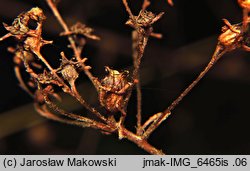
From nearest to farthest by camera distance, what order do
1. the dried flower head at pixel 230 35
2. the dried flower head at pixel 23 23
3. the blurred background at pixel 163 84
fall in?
the dried flower head at pixel 230 35
the dried flower head at pixel 23 23
the blurred background at pixel 163 84

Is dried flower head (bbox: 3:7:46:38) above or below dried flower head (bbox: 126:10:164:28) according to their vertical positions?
above

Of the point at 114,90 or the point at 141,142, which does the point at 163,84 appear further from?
the point at 114,90

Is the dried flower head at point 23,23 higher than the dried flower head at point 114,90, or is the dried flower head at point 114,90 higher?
the dried flower head at point 23,23

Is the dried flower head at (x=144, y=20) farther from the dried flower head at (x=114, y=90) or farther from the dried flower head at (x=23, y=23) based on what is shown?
the dried flower head at (x=23, y=23)

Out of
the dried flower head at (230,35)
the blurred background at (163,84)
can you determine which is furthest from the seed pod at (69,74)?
the blurred background at (163,84)

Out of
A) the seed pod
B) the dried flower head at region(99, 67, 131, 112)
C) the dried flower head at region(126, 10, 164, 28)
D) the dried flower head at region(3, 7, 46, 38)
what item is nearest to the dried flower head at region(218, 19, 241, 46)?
the dried flower head at region(126, 10, 164, 28)

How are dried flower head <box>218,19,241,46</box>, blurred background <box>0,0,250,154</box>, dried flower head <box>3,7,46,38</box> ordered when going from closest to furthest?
dried flower head <box>218,19,241,46</box>, dried flower head <box>3,7,46,38</box>, blurred background <box>0,0,250,154</box>

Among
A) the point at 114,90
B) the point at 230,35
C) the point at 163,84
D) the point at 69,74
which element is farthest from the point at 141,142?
the point at 163,84

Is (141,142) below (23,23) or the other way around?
below

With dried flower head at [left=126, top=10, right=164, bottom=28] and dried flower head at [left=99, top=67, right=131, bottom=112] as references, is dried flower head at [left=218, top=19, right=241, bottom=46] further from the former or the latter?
dried flower head at [left=99, top=67, right=131, bottom=112]
